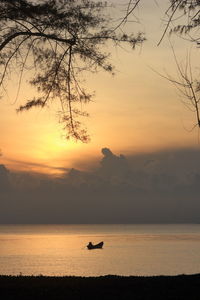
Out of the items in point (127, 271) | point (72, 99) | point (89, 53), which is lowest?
point (127, 271)

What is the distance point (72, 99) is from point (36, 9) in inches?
95.5
